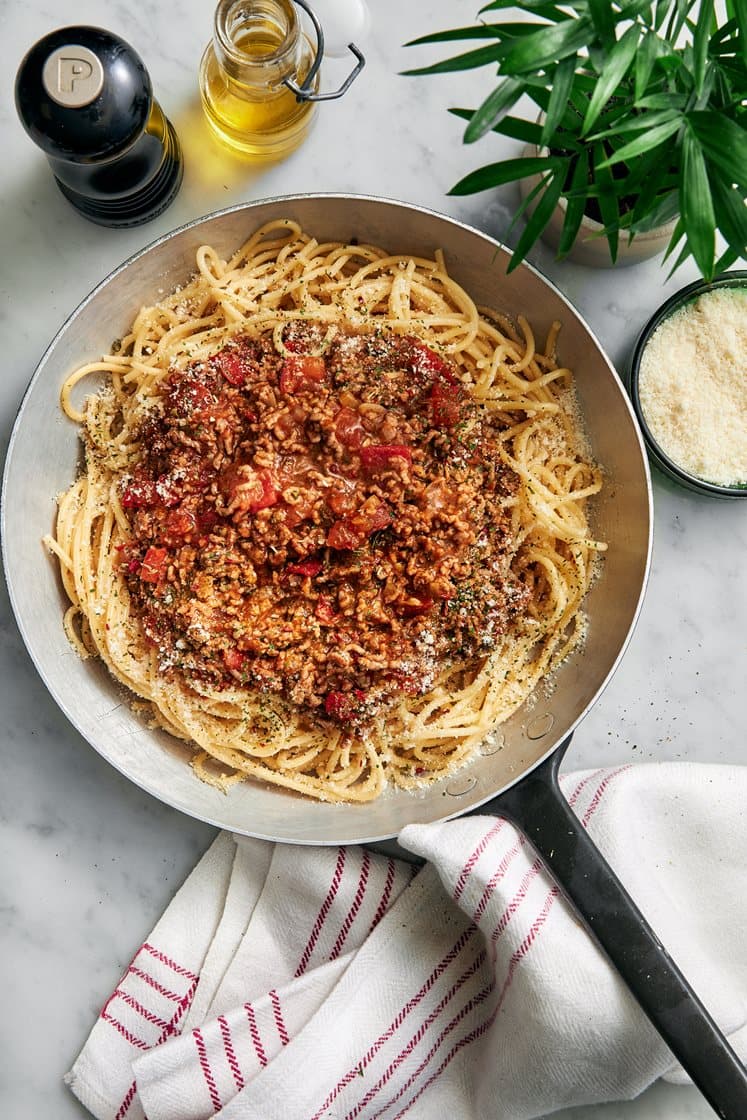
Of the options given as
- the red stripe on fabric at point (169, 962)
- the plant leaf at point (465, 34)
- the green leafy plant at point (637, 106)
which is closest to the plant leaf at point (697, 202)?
the green leafy plant at point (637, 106)

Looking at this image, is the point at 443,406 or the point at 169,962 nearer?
the point at 443,406

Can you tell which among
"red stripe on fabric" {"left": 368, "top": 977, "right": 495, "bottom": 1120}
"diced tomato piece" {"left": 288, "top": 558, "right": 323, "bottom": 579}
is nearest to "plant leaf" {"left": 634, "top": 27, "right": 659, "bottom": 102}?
"diced tomato piece" {"left": 288, "top": 558, "right": 323, "bottom": 579}

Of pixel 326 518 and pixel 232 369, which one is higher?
pixel 232 369

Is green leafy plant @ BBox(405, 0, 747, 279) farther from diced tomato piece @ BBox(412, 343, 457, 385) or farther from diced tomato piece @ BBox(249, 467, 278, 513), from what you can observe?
diced tomato piece @ BBox(249, 467, 278, 513)

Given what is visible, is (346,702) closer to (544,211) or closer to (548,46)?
(544,211)

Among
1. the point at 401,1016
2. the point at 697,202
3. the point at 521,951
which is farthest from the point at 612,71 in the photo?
the point at 401,1016

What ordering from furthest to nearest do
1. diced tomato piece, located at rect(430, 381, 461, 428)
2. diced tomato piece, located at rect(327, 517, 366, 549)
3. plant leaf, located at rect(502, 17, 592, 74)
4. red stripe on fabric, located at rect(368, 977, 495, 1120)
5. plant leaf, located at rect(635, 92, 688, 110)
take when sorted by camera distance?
red stripe on fabric, located at rect(368, 977, 495, 1120)
diced tomato piece, located at rect(430, 381, 461, 428)
diced tomato piece, located at rect(327, 517, 366, 549)
plant leaf, located at rect(635, 92, 688, 110)
plant leaf, located at rect(502, 17, 592, 74)
